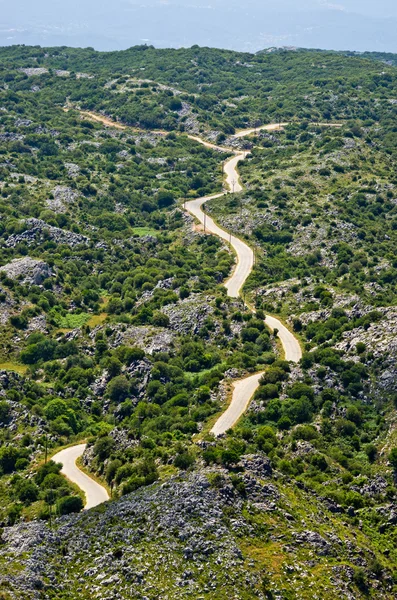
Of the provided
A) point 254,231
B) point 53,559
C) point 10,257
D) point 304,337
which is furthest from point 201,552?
point 254,231

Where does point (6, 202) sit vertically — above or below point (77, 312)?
above

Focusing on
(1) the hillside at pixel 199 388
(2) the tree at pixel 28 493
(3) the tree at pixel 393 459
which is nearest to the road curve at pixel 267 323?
(1) the hillside at pixel 199 388

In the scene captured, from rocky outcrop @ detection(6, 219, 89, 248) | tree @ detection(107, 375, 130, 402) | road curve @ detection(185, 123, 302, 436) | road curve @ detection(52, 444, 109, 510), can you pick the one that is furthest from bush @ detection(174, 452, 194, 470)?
rocky outcrop @ detection(6, 219, 89, 248)

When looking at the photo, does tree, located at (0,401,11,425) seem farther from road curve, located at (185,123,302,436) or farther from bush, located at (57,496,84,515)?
bush, located at (57,496,84,515)

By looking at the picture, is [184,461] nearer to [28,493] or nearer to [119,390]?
[28,493]

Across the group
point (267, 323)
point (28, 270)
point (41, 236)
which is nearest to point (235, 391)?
point (267, 323)

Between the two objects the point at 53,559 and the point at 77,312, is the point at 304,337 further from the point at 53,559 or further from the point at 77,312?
the point at 53,559
